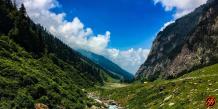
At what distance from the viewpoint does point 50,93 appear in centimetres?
8125

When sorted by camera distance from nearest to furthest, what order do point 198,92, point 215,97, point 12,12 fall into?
point 215,97 < point 198,92 < point 12,12

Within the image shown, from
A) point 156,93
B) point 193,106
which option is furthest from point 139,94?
point 193,106

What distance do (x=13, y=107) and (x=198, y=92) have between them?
3467cm

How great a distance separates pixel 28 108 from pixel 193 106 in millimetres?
28574

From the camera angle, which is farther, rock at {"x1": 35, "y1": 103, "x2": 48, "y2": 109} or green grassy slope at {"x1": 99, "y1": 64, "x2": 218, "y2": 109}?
green grassy slope at {"x1": 99, "y1": 64, "x2": 218, "y2": 109}

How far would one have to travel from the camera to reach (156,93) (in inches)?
3962

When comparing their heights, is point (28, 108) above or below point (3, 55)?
below

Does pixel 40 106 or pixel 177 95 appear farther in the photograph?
pixel 177 95

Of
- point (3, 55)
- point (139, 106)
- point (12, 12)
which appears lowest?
point (139, 106)

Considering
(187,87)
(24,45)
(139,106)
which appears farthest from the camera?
(24,45)

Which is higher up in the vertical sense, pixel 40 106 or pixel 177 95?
pixel 177 95

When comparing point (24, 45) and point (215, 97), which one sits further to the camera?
point (24, 45)

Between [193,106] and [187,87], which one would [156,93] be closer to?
[187,87]

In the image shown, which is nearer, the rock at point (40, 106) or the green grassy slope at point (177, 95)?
the rock at point (40, 106)
